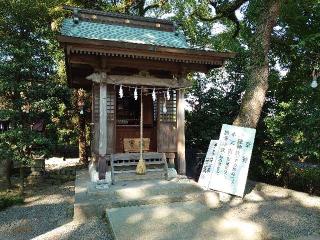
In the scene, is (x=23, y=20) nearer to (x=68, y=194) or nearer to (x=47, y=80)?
(x=47, y=80)

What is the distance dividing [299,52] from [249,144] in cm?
513

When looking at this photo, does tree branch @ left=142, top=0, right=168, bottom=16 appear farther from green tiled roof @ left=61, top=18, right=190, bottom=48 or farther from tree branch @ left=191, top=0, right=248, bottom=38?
green tiled roof @ left=61, top=18, right=190, bottom=48

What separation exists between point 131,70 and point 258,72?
3.93m

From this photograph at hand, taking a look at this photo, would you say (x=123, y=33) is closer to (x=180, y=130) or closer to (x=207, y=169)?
(x=180, y=130)

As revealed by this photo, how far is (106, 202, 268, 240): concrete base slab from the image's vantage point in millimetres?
5668

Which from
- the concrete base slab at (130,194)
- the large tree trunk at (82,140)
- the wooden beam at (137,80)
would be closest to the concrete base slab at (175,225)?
the concrete base slab at (130,194)

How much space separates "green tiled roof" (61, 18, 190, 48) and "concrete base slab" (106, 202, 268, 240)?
5.02 metres

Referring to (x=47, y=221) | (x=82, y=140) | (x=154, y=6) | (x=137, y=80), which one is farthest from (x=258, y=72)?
(x=154, y=6)

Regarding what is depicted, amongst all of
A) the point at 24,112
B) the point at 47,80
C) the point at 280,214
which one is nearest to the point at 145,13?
the point at 47,80

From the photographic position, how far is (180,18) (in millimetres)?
18281

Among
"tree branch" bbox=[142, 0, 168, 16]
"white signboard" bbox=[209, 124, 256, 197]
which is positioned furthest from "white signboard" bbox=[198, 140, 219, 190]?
"tree branch" bbox=[142, 0, 168, 16]

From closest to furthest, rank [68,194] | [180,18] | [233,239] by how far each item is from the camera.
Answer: [233,239] → [68,194] → [180,18]

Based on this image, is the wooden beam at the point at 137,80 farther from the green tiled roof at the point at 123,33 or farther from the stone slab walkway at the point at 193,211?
the stone slab walkway at the point at 193,211

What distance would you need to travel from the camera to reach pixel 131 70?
10016 millimetres
